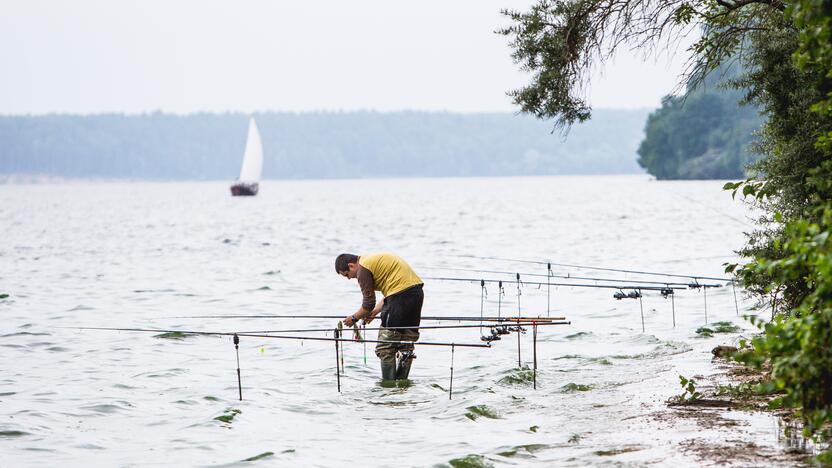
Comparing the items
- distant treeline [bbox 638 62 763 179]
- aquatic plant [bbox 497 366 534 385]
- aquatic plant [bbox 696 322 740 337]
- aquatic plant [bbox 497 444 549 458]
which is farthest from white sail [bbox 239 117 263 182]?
aquatic plant [bbox 497 444 549 458]

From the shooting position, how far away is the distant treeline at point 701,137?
112 metres

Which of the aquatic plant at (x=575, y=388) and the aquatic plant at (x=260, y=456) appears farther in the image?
the aquatic plant at (x=575, y=388)

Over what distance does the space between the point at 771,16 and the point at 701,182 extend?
122 meters

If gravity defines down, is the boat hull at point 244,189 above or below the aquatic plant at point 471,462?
above

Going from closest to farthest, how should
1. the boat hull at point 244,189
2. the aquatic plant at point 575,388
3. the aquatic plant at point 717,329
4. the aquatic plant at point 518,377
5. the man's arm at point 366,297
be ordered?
the man's arm at point 366,297 < the aquatic plant at point 575,388 < the aquatic plant at point 518,377 < the aquatic plant at point 717,329 < the boat hull at point 244,189

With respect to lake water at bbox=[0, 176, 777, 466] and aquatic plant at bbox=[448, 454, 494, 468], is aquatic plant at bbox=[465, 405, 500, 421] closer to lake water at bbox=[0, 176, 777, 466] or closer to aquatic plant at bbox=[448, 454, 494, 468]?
lake water at bbox=[0, 176, 777, 466]

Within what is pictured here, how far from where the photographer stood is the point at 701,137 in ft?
392

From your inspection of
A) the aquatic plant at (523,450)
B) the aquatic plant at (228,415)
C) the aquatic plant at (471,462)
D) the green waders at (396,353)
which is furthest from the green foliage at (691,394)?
the aquatic plant at (228,415)

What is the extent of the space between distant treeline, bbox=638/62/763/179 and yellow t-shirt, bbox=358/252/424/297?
9918cm

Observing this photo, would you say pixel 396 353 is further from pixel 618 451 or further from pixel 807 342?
pixel 807 342

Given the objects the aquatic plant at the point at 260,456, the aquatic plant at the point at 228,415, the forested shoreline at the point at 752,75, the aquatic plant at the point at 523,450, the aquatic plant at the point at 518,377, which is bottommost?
the aquatic plant at the point at 260,456

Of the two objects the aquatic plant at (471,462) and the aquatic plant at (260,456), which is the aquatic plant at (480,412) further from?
the aquatic plant at (260,456)

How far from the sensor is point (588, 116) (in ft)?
44.0

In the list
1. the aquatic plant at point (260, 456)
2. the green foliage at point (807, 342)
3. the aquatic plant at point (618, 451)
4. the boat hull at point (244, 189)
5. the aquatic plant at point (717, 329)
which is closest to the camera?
the green foliage at point (807, 342)
